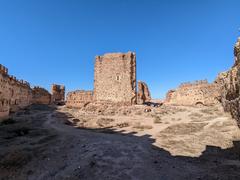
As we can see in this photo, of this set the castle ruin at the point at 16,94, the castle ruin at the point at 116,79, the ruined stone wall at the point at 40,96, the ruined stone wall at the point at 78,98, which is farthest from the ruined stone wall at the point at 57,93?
the castle ruin at the point at 116,79

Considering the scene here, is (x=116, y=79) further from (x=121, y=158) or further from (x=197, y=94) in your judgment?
(x=121, y=158)

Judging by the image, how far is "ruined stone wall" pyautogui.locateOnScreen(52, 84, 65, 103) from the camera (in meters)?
49.8

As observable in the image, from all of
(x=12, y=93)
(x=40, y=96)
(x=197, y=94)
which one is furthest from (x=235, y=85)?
(x=40, y=96)

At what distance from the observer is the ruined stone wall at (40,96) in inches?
1736

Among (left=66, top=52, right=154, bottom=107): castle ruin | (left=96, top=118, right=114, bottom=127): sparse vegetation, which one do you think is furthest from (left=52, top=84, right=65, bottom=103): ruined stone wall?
(left=96, top=118, right=114, bottom=127): sparse vegetation

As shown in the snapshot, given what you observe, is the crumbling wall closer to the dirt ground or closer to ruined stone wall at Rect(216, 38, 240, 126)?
ruined stone wall at Rect(216, 38, 240, 126)

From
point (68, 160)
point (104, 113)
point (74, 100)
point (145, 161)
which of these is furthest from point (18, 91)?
point (145, 161)

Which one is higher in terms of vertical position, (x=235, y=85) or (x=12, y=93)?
(x=12, y=93)

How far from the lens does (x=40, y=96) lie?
149 ft

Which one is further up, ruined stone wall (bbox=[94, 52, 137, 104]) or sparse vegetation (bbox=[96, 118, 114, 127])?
ruined stone wall (bbox=[94, 52, 137, 104])

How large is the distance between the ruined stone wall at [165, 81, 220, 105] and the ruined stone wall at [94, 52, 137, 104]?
15.6 m

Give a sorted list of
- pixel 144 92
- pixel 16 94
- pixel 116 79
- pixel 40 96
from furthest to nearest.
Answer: pixel 40 96 → pixel 144 92 → pixel 16 94 → pixel 116 79

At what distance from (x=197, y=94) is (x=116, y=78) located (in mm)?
19439

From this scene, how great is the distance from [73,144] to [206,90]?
3279 cm
